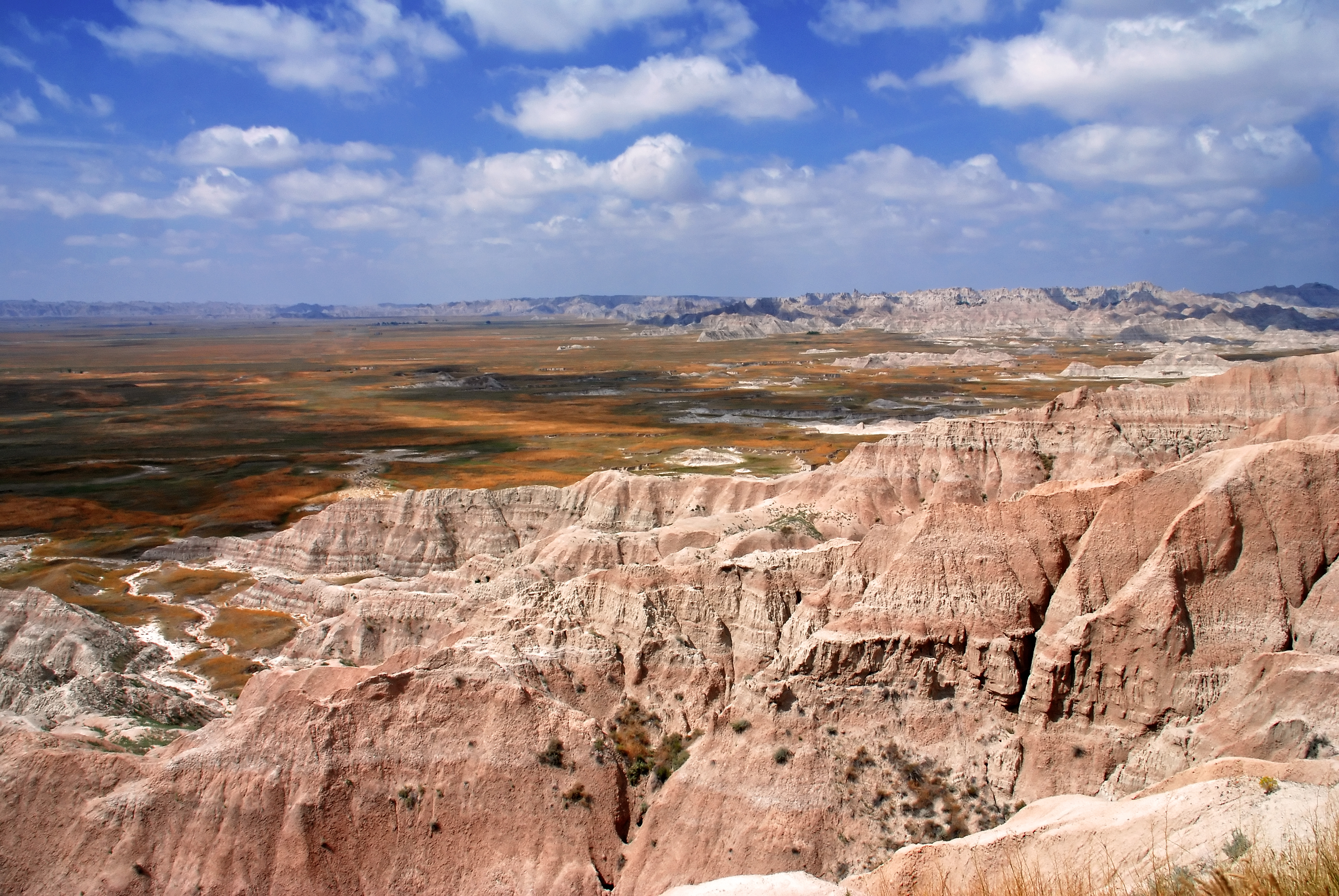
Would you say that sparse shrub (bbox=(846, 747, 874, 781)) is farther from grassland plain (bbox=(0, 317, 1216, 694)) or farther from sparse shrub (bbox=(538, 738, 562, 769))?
grassland plain (bbox=(0, 317, 1216, 694))

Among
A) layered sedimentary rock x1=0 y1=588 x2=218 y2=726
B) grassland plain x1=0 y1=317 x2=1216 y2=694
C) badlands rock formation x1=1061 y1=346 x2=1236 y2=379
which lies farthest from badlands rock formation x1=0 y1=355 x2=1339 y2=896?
badlands rock formation x1=1061 y1=346 x2=1236 y2=379

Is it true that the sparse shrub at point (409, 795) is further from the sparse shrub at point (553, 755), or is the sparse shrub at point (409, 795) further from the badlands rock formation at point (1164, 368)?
the badlands rock formation at point (1164, 368)

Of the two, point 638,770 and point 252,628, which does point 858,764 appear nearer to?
point 638,770

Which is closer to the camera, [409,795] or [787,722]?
[409,795]

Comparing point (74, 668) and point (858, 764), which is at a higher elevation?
point (858, 764)

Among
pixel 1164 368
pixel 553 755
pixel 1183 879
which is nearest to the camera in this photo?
pixel 1183 879

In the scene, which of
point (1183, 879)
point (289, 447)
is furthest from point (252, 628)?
point (289, 447)

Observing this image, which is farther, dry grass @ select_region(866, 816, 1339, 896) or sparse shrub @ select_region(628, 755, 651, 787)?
sparse shrub @ select_region(628, 755, 651, 787)
